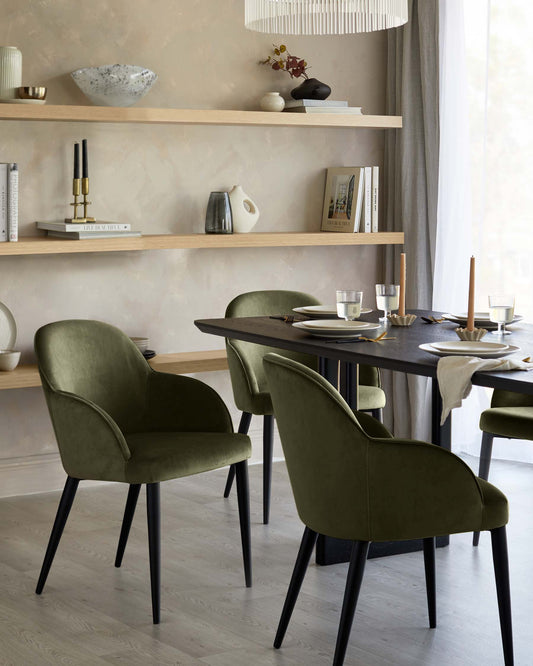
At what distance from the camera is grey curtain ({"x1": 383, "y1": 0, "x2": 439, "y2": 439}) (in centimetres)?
472

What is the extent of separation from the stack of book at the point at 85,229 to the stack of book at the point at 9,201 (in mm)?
189

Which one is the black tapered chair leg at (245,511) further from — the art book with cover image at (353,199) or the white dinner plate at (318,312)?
the art book with cover image at (353,199)

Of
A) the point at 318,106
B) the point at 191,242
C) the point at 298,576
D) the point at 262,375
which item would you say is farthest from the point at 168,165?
the point at 298,576

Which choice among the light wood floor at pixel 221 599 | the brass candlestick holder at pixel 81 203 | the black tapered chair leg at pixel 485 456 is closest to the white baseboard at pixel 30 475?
the light wood floor at pixel 221 599

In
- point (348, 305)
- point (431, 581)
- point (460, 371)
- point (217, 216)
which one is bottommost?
point (431, 581)

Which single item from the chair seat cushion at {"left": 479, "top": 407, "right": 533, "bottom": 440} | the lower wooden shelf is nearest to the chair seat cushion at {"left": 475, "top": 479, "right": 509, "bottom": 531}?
the chair seat cushion at {"left": 479, "top": 407, "right": 533, "bottom": 440}

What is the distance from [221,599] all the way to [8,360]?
1.48 m

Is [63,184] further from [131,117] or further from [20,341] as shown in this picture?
[20,341]

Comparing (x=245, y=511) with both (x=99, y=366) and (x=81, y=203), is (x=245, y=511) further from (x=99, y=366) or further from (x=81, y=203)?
(x=81, y=203)

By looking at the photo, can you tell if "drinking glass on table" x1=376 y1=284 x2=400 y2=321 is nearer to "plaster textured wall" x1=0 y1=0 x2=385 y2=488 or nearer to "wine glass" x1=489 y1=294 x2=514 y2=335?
"wine glass" x1=489 y1=294 x2=514 y2=335

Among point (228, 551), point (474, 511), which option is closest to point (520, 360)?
point (474, 511)

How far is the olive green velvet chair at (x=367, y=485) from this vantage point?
2.31 m

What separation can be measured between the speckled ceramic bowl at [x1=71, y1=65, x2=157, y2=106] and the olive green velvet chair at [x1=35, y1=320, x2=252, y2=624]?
1185 millimetres

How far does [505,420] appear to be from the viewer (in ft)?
11.0
